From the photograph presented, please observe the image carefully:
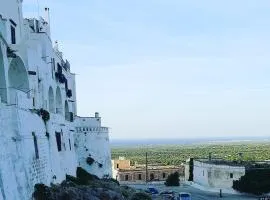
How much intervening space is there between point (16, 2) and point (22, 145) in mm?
9918

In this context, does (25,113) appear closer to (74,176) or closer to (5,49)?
(5,49)

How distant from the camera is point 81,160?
1982 inches

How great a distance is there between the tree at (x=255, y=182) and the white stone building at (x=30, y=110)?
19891 millimetres

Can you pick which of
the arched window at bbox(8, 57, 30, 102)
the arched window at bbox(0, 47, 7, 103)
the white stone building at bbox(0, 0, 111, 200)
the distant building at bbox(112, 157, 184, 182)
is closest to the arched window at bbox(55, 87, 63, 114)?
the white stone building at bbox(0, 0, 111, 200)

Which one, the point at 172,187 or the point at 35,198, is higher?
the point at 35,198

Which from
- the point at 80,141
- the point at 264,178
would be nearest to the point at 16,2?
the point at 80,141

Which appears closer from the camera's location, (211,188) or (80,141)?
(80,141)

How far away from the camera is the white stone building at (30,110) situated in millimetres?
25906

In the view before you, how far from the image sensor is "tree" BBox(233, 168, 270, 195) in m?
57.6

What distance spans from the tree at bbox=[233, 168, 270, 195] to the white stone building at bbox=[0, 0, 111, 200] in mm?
19891

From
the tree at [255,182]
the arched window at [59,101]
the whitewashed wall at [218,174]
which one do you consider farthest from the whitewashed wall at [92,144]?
the tree at [255,182]

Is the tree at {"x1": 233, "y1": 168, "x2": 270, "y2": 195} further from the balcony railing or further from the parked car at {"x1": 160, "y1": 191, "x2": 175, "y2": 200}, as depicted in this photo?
the balcony railing

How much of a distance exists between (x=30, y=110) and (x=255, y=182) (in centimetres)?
3388

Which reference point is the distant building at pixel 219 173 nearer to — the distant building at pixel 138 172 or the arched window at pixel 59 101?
the distant building at pixel 138 172
